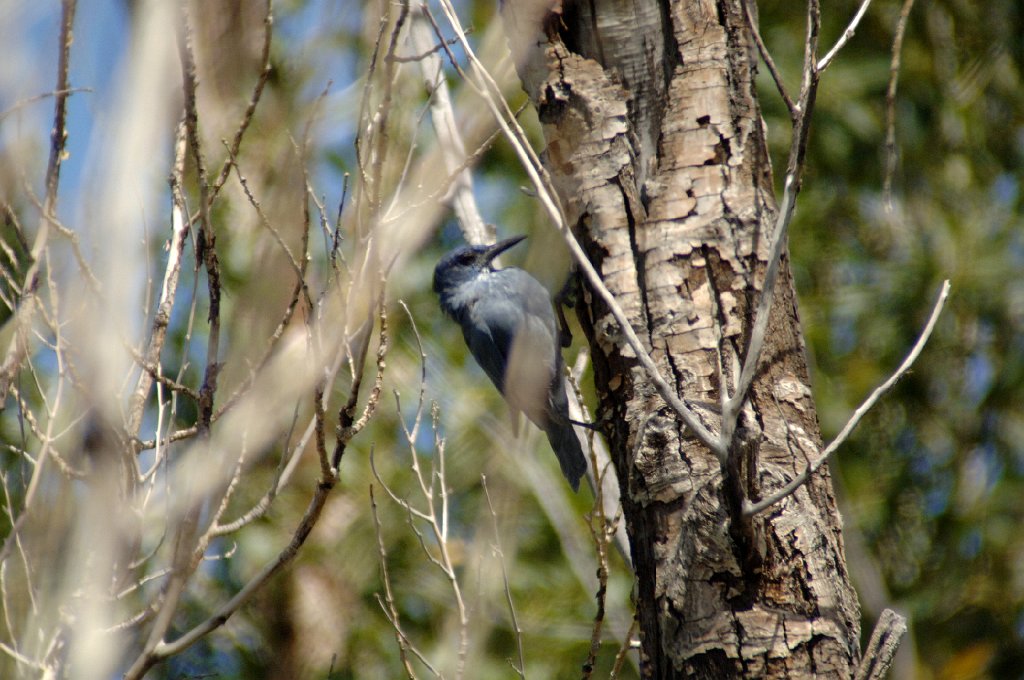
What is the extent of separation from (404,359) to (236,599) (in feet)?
14.2

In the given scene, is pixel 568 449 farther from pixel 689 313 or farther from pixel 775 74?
pixel 775 74

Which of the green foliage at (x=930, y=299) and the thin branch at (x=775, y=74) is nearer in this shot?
the thin branch at (x=775, y=74)

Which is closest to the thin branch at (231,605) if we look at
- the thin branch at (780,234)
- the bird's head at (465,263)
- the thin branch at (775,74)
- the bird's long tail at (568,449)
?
the thin branch at (780,234)

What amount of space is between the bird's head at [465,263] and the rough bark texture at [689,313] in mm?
1317

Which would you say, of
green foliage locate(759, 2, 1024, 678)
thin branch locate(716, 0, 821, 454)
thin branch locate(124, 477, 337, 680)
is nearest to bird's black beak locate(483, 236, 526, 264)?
thin branch locate(124, 477, 337, 680)

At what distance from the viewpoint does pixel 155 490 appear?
2.72 metres

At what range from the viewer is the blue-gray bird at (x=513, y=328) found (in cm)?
390

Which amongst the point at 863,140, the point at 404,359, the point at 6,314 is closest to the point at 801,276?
the point at 863,140

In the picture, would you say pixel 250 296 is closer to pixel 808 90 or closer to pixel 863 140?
pixel 808 90

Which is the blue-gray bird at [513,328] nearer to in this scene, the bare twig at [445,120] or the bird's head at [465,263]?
the bird's head at [465,263]

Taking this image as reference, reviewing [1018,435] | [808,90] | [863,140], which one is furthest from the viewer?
[863,140]

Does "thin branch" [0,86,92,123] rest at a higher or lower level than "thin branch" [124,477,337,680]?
higher

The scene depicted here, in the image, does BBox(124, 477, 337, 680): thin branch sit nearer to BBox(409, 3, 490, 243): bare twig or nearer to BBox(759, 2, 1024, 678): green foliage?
BBox(409, 3, 490, 243): bare twig

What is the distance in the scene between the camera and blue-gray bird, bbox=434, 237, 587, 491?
12.8 feet
